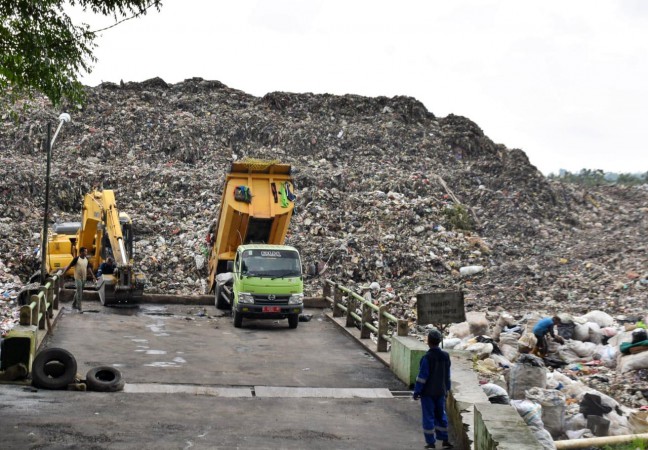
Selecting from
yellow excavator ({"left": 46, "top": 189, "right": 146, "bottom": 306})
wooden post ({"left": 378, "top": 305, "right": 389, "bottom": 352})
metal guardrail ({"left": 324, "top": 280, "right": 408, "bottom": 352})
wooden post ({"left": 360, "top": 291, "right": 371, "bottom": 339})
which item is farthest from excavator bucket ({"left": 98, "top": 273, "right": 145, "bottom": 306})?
wooden post ({"left": 378, "top": 305, "right": 389, "bottom": 352})

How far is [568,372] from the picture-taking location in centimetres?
1508

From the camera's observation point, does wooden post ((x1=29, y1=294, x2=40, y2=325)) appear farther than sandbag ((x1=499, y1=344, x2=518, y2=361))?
No

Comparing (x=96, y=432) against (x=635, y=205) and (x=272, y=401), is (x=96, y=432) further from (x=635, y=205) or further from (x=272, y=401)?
(x=635, y=205)

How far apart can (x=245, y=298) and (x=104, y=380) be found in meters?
6.84

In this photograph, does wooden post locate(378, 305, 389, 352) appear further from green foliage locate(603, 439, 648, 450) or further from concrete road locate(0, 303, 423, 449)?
green foliage locate(603, 439, 648, 450)

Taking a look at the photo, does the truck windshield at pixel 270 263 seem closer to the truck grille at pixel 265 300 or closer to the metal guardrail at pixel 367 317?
the truck grille at pixel 265 300

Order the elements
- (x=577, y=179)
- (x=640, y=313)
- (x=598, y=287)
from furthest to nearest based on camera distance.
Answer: (x=577, y=179), (x=598, y=287), (x=640, y=313)

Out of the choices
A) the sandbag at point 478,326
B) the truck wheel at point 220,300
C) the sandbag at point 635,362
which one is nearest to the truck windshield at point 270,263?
the truck wheel at point 220,300

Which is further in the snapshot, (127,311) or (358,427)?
(127,311)

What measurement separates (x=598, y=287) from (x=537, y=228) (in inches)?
422

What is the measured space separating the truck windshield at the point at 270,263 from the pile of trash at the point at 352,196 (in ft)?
15.9

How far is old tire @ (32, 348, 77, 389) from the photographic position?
10.7 m

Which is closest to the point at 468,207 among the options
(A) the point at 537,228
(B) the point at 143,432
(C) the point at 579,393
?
(A) the point at 537,228

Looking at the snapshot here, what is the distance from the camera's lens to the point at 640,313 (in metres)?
19.0
